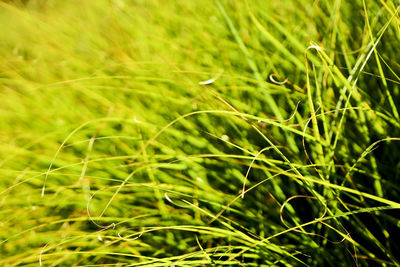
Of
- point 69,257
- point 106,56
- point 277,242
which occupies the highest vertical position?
point 106,56

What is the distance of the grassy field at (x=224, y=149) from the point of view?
471 mm

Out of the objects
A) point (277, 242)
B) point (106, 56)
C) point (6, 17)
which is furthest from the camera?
point (6, 17)

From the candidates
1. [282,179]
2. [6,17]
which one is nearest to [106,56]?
[282,179]

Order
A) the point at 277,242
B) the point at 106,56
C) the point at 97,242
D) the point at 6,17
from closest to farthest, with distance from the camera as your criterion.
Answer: the point at 277,242
the point at 97,242
the point at 106,56
the point at 6,17

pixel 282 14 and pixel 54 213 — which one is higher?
pixel 282 14

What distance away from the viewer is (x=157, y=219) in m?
0.62

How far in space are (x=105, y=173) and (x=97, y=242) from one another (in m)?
0.15

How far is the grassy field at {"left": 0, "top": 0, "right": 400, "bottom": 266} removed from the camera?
471 millimetres

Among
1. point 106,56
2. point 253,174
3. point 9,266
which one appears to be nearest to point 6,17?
point 106,56

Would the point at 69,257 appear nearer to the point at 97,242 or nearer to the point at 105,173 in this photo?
the point at 97,242

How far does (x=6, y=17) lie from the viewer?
1.77m

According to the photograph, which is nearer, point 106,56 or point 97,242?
point 97,242

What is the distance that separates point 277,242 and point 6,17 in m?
1.89

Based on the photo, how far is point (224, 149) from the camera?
632 millimetres
